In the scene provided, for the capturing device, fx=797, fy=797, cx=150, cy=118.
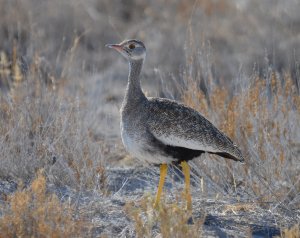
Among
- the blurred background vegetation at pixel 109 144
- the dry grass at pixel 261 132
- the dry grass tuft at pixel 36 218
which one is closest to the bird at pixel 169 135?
the blurred background vegetation at pixel 109 144

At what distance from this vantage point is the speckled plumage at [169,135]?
5316mm

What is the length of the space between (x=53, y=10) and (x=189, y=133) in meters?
7.95

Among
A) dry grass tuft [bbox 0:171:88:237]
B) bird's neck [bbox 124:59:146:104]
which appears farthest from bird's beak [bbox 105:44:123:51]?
dry grass tuft [bbox 0:171:88:237]

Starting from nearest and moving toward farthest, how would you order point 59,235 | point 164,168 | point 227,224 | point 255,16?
point 59,235
point 227,224
point 164,168
point 255,16

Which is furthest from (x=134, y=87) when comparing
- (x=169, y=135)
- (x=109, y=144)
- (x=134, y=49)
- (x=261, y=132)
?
(x=109, y=144)

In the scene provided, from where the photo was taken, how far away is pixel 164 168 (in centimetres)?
560

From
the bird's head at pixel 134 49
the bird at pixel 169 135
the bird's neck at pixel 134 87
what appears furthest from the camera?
the bird's head at pixel 134 49

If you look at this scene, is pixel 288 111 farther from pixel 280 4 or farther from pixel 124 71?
pixel 280 4

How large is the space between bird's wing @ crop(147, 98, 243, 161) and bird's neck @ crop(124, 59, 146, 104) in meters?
0.21

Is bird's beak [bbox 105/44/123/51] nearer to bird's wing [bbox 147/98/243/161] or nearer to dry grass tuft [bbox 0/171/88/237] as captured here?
bird's wing [bbox 147/98/243/161]

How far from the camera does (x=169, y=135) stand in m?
5.32

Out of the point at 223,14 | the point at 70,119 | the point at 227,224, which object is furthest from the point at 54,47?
the point at 227,224

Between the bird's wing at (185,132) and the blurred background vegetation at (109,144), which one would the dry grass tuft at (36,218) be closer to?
the blurred background vegetation at (109,144)

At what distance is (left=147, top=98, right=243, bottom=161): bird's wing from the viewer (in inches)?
210
